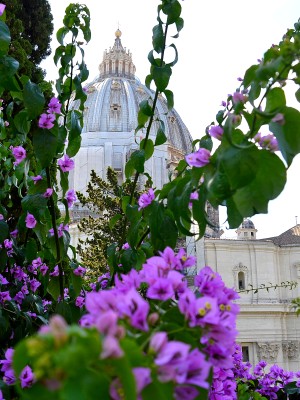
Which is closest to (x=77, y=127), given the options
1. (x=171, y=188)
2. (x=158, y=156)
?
(x=171, y=188)

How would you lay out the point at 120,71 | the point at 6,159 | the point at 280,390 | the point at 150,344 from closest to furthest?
the point at 150,344 < the point at 280,390 < the point at 6,159 < the point at 120,71

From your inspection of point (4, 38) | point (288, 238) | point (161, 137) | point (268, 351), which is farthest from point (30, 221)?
point (288, 238)

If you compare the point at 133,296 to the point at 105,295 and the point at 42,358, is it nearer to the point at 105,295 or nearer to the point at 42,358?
the point at 105,295

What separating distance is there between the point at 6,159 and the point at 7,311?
3.11 feet

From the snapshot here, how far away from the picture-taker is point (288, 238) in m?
21.9

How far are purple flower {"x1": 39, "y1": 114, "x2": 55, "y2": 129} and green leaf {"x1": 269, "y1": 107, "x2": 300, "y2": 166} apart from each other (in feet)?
2.33

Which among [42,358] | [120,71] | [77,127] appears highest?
[120,71]

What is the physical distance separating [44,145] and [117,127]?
126 feet

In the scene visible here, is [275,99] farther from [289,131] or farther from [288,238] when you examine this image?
[288,238]

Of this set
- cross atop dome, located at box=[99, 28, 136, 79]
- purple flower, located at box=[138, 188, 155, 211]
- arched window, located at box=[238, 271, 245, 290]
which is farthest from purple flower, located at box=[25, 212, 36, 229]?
cross atop dome, located at box=[99, 28, 136, 79]

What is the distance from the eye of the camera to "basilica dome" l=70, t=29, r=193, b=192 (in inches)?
1325

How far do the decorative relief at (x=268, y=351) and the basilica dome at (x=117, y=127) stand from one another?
39.6ft

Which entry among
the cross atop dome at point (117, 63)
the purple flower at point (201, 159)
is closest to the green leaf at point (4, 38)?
the purple flower at point (201, 159)

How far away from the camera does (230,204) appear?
102 centimetres
